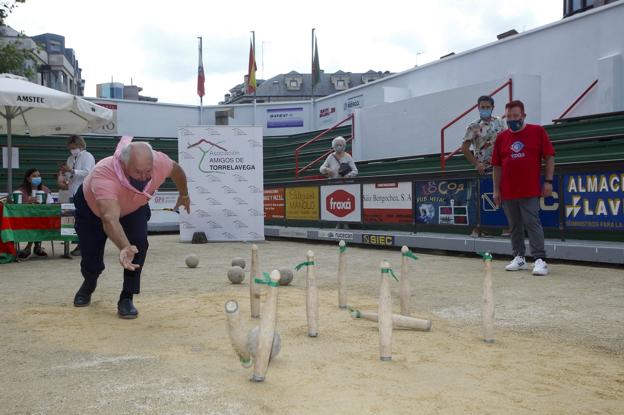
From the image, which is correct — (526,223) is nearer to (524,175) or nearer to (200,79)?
(524,175)

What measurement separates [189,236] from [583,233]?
8992mm

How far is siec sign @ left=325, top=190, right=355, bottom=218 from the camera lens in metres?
12.9

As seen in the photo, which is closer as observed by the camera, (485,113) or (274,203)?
(485,113)

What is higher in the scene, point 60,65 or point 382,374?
point 60,65

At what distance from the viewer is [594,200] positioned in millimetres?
8477

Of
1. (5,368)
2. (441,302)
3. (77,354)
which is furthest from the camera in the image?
(441,302)

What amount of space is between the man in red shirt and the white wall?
572 centimetres

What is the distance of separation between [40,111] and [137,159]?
28.5 feet

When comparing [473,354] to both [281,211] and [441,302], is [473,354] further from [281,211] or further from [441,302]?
[281,211]

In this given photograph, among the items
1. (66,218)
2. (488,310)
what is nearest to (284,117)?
(66,218)

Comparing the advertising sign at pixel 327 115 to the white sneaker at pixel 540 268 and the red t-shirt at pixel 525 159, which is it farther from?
the white sneaker at pixel 540 268

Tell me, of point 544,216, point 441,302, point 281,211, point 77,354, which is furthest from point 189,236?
point 77,354

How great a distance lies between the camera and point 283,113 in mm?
26250

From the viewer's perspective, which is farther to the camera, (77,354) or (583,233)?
(583,233)
